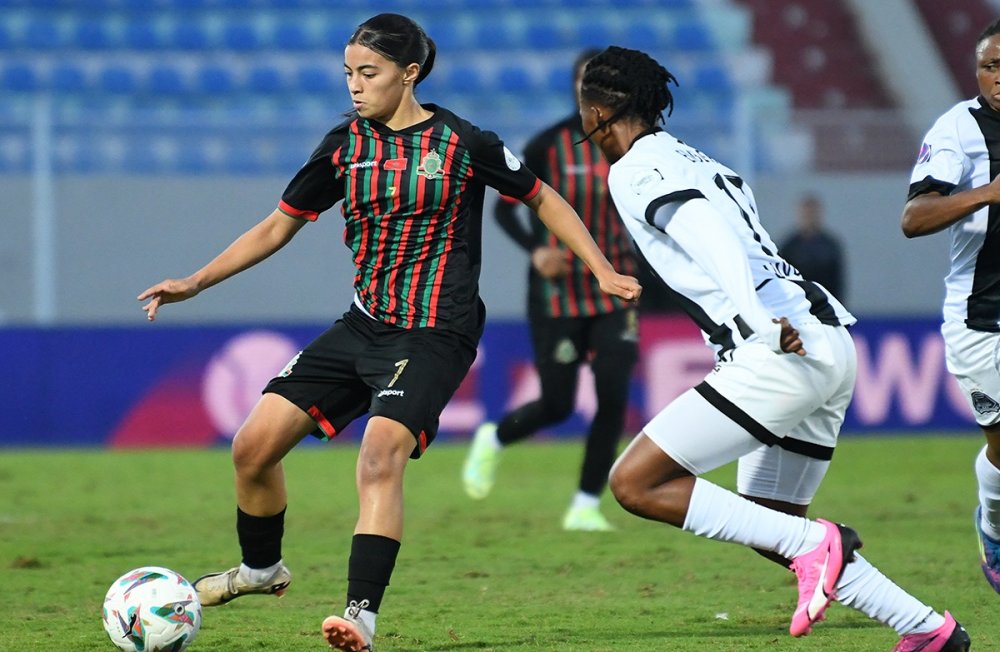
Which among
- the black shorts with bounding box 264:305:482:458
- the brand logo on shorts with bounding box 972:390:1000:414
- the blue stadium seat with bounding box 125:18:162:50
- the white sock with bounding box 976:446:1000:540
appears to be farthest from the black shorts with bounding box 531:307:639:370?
the blue stadium seat with bounding box 125:18:162:50

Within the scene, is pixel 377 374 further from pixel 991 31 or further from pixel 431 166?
pixel 991 31

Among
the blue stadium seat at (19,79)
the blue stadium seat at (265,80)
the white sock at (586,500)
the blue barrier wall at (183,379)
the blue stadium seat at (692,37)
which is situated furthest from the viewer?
the blue stadium seat at (692,37)

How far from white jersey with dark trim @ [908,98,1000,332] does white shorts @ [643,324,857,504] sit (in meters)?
1.13

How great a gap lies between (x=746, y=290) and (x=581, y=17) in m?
14.6

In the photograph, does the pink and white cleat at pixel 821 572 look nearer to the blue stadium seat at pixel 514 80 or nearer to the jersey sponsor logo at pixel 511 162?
the jersey sponsor logo at pixel 511 162

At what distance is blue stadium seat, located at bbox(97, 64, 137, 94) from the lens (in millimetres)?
16812

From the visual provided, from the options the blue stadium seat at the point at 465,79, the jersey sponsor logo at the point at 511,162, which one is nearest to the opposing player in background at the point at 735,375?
the jersey sponsor logo at the point at 511,162

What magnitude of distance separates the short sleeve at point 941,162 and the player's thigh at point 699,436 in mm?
A: 1436

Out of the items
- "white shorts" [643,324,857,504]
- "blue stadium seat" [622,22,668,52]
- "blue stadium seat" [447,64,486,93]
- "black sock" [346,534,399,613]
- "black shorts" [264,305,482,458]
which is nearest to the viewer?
"white shorts" [643,324,857,504]

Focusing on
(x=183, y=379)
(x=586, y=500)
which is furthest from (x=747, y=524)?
(x=183, y=379)

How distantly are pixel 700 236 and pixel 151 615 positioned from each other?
2077 millimetres

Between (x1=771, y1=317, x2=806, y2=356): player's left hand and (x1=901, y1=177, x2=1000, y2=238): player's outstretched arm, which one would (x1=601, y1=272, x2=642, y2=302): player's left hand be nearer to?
(x1=771, y1=317, x2=806, y2=356): player's left hand

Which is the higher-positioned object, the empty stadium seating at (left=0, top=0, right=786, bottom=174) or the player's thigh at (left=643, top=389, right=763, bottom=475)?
the empty stadium seating at (left=0, top=0, right=786, bottom=174)

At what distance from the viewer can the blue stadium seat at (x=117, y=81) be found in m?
16.8
